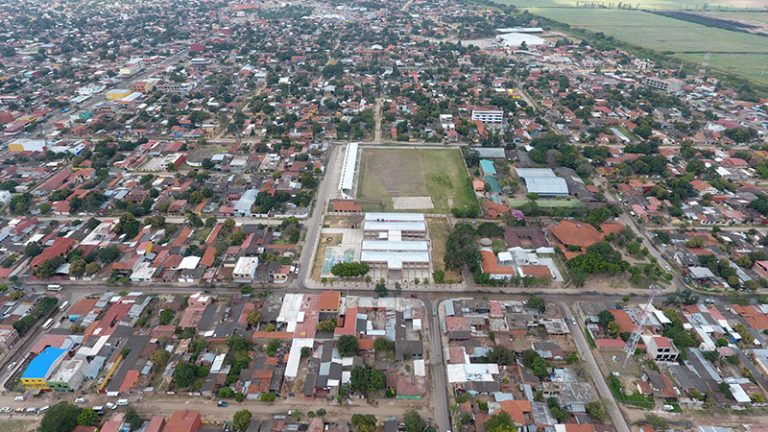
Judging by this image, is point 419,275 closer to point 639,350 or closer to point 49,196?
point 639,350

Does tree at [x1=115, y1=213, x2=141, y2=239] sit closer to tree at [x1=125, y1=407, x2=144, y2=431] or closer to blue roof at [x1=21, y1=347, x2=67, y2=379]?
blue roof at [x1=21, y1=347, x2=67, y2=379]

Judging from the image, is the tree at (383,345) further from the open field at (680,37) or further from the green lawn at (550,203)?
the open field at (680,37)

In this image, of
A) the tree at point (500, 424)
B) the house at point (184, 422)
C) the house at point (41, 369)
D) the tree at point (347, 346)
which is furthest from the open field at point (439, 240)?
the house at point (41, 369)

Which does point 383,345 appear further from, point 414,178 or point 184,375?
point 414,178

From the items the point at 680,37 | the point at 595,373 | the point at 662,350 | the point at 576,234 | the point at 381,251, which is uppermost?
the point at 680,37

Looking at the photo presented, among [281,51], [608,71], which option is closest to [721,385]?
[608,71]

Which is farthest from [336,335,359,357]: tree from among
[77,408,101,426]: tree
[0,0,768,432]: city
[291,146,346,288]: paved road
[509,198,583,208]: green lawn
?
[509,198,583,208]: green lawn

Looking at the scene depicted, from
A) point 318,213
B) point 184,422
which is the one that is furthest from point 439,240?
point 184,422

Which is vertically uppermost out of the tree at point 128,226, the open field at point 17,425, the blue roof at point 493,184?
the blue roof at point 493,184
